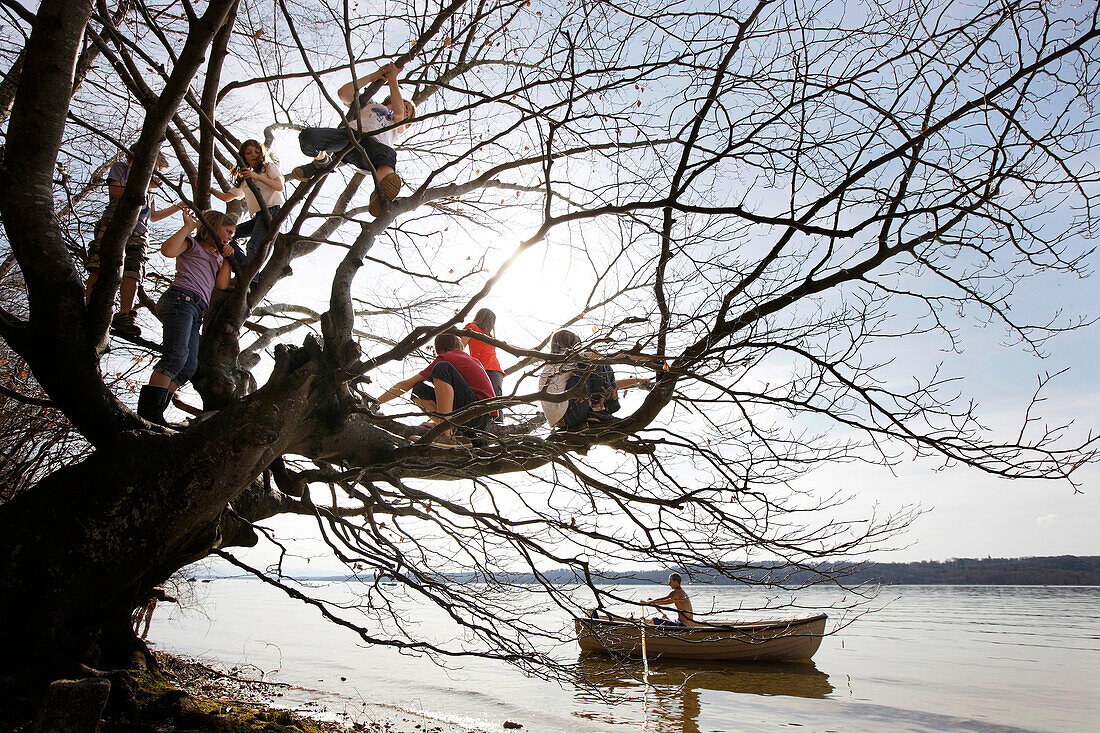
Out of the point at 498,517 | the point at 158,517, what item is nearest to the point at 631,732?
the point at 498,517

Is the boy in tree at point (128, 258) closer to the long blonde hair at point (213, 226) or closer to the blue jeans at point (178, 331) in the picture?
the long blonde hair at point (213, 226)

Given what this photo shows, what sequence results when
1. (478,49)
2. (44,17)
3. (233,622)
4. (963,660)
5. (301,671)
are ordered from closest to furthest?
(44,17) < (478,49) < (301,671) < (963,660) < (233,622)

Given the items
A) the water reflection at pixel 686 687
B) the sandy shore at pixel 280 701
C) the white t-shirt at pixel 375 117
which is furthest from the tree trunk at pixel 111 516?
the water reflection at pixel 686 687

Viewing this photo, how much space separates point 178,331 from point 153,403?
0.44m

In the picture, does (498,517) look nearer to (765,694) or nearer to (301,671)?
(765,694)

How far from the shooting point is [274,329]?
5.91 metres

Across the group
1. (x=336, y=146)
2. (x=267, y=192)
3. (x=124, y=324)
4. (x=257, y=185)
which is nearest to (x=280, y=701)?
(x=124, y=324)

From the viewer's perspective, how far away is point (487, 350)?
477 centimetres

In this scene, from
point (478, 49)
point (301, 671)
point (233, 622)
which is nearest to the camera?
point (478, 49)

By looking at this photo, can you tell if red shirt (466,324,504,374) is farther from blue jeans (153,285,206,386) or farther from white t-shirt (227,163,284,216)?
blue jeans (153,285,206,386)

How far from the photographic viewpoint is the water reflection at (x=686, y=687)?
9445mm

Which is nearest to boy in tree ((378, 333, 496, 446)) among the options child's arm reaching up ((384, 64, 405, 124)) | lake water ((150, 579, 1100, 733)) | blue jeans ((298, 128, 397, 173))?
blue jeans ((298, 128, 397, 173))

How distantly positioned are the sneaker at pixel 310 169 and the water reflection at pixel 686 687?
600cm

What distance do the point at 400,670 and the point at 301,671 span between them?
237cm
